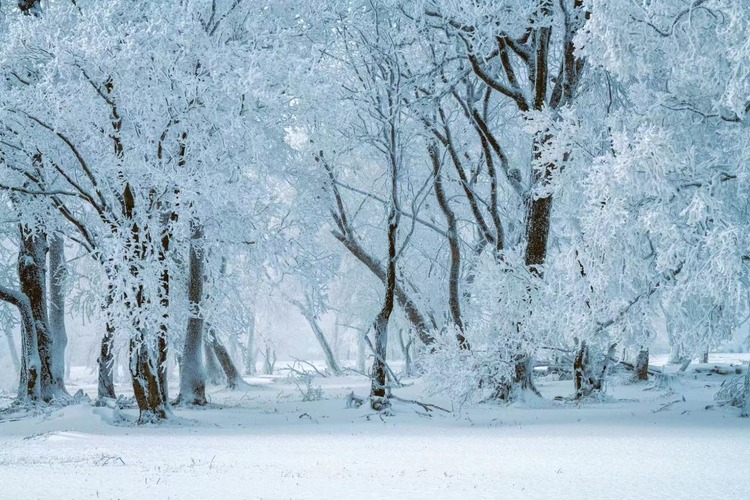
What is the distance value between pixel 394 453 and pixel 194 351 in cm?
870

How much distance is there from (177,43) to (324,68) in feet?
12.7

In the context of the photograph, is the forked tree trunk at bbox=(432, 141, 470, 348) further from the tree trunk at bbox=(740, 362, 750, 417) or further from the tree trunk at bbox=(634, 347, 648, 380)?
the tree trunk at bbox=(740, 362, 750, 417)

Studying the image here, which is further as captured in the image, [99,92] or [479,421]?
[479,421]

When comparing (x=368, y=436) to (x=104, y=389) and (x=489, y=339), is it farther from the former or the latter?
(x=104, y=389)

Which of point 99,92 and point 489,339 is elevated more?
point 99,92

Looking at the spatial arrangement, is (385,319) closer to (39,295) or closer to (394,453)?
(394,453)

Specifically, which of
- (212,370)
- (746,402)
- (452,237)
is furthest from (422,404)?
(212,370)

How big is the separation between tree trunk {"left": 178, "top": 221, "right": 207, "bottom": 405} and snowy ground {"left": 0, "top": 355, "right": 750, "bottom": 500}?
4.71ft

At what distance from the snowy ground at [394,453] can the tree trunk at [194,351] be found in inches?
56.5

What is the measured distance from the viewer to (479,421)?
13234 mm

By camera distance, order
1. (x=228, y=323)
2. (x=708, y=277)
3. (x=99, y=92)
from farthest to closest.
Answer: (x=228, y=323), (x=99, y=92), (x=708, y=277)

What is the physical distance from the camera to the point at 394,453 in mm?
9531

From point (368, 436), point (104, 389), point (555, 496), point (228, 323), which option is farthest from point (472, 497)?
point (104, 389)

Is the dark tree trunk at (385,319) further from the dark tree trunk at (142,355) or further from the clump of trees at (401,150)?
the dark tree trunk at (142,355)
